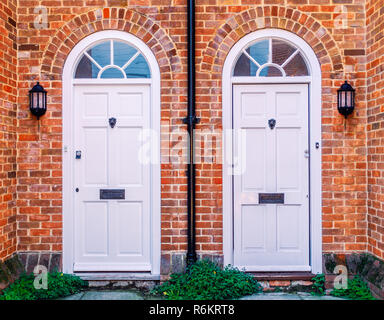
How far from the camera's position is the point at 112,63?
189 inches

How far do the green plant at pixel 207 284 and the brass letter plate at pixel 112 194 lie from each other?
118 cm

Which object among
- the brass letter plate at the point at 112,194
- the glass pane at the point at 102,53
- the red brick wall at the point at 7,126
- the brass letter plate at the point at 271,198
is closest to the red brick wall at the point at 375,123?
the brass letter plate at the point at 271,198

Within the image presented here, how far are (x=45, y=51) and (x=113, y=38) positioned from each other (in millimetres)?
873

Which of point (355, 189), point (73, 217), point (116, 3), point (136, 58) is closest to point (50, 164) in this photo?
point (73, 217)

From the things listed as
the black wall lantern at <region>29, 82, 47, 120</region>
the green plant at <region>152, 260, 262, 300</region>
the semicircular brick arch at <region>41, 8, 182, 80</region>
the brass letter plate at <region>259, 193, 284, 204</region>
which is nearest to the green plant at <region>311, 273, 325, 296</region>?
the green plant at <region>152, 260, 262, 300</region>

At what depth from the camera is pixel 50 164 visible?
15.5 feet

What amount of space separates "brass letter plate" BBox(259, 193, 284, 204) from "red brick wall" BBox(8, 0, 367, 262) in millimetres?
533

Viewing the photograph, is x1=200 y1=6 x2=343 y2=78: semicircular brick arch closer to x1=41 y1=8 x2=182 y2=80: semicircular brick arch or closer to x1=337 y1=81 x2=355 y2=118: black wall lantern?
x1=337 y1=81 x2=355 y2=118: black wall lantern

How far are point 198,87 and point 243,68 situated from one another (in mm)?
636

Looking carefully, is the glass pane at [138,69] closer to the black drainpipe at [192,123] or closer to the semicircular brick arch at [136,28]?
the semicircular brick arch at [136,28]

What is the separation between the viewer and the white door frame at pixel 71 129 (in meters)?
4.71

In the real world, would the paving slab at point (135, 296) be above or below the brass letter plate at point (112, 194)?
below

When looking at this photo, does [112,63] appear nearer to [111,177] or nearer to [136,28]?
[136,28]

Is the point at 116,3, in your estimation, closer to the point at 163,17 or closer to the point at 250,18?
the point at 163,17
